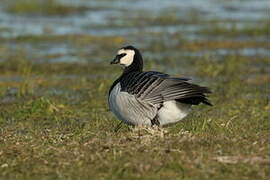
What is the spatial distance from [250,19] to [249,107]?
12626mm

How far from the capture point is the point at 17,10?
84.2ft

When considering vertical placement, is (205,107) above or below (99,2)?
below

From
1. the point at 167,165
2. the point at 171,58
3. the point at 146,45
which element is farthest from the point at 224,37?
the point at 167,165

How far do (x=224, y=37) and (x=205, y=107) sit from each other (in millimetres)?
8421

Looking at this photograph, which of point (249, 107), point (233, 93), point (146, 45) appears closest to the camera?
point (249, 107)

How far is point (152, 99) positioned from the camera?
8039 millimetres

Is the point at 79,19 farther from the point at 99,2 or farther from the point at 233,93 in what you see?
the point at 233,93

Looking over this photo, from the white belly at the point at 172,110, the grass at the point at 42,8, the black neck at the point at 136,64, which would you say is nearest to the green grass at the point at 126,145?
the white belly at the point at 172,110

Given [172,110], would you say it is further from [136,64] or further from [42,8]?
[42,8]

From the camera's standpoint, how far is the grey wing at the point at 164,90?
7.80m

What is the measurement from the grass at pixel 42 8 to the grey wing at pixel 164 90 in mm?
17284

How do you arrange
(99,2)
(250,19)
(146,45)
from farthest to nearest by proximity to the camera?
(99,2), (250,19), (146,45)

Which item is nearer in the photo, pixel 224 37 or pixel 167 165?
pixel 167 165

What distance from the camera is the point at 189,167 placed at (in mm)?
6016
